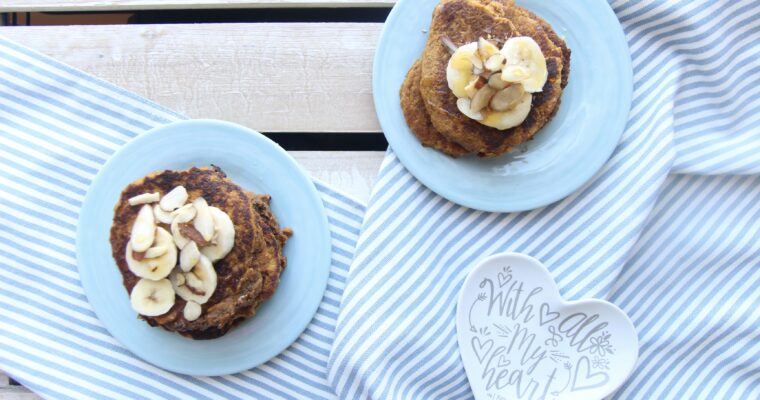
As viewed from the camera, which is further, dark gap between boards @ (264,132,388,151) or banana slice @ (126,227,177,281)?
dark gap between boards @ (264,132,388,151)

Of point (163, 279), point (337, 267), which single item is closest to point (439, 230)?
point (337, 267)

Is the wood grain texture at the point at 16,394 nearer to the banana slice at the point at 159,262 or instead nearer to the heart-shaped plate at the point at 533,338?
the banana slice at the point at 159,262

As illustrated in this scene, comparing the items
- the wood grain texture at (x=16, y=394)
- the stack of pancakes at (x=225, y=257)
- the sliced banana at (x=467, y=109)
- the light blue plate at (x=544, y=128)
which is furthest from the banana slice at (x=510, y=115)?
the wood grain texture at (x=16, y=394)

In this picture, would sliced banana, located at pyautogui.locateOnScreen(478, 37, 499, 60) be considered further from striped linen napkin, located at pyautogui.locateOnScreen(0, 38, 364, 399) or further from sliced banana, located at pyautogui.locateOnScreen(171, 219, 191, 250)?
sliced banana, located at pyautogui.locateOnScreen(171, 219, 191, 250)

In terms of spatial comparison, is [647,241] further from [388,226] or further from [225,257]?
[225,257]

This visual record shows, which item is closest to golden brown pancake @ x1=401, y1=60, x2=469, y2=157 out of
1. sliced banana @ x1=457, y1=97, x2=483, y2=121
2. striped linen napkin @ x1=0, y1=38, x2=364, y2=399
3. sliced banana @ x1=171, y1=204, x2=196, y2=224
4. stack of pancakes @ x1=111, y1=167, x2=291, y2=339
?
sliced banana @ x1=457, y1=97, x2=483, y2=121

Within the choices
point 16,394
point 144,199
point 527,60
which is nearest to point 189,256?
point 144,199

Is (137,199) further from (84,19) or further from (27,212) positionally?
(84,19)
